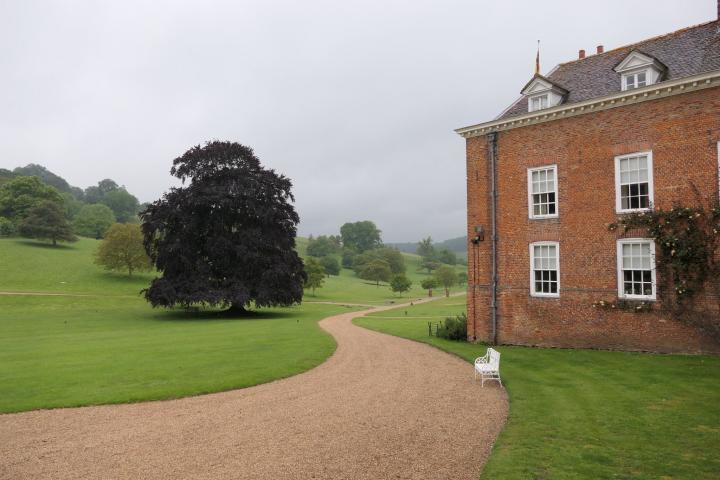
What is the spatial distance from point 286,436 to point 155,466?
262 centimetres

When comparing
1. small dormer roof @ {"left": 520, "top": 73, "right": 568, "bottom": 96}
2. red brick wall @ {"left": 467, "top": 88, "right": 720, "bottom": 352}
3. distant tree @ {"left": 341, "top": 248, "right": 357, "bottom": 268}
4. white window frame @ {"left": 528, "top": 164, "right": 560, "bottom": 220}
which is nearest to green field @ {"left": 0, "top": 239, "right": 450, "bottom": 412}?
red brick wall @ {"left": 467, "top": 88, "right": 720, "bottom": 352}

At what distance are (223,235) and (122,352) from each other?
75.6 ft

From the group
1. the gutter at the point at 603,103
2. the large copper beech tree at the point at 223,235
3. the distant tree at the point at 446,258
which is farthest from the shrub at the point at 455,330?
the distant tree at the point at 446,258

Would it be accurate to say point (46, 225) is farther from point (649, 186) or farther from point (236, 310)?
point (649, 186)

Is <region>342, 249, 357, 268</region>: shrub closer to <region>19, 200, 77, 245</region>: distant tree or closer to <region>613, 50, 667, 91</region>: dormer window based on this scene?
<region>19, 200, 77, 245</region>: distant tree

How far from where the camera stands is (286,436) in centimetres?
998

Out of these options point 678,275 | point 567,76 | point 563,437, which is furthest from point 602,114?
point 563,437

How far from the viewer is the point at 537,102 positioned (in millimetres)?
22609

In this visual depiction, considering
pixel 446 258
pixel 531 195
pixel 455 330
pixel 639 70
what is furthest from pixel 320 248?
pixel 639 70

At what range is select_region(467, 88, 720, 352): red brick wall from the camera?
1805 centimetres

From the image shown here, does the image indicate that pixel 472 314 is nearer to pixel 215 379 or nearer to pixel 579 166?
pixel 579 166

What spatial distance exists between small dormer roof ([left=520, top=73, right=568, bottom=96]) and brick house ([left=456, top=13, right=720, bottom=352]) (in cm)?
6

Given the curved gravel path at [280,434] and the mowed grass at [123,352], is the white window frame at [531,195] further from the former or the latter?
the mowed grass at [123,352]

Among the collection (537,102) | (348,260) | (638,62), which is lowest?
(348,260)
